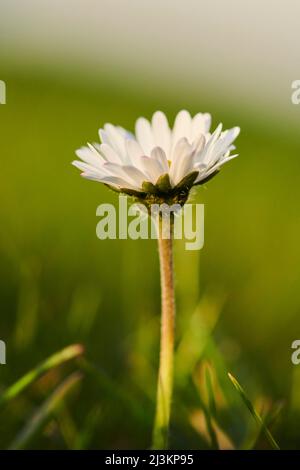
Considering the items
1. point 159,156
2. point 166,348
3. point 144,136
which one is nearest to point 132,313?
point 144,136

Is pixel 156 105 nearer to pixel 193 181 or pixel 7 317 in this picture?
pixel 7 317

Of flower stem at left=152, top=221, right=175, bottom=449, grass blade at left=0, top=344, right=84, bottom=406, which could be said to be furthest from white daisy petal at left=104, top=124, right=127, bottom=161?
grass blade at left=0, top=344, right=84, bottom=406

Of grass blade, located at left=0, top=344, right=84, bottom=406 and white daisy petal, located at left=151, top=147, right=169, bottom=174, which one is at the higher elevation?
white daisy petal, located at left=151, top=147, right=169, bottom=174

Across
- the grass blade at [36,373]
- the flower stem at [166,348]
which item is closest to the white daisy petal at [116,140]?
the flower stem at [166,348]

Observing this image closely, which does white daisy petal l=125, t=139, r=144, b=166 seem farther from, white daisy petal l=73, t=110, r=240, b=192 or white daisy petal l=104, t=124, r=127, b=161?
white daisy petal l=104, t=124, r=127, b=161
